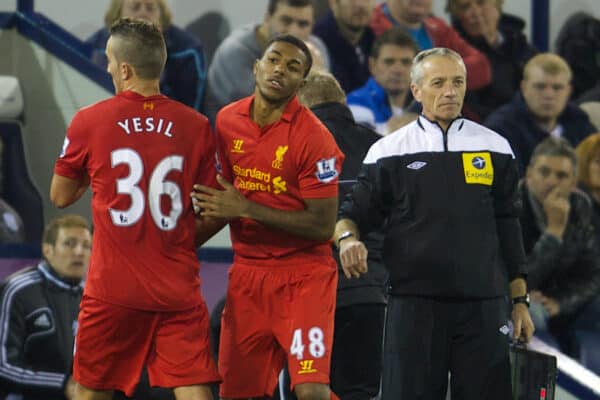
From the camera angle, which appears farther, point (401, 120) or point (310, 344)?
point (401, 120)

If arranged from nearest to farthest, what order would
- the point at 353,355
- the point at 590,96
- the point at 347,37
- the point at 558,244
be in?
the point at 353,355 → the point at 558,244 → the point at 347,37 → the point at 590,96

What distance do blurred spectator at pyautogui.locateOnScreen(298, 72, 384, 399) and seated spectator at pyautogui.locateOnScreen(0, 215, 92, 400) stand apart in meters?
1.81

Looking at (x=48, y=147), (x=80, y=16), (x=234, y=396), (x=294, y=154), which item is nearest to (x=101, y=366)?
(x=234, y=396)

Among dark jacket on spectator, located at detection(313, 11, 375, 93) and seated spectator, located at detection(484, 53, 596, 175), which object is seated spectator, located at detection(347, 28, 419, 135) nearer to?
dark jacket on spectator, located at detection(313, 11, 375, 93)

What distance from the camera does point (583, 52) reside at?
34.3 ft

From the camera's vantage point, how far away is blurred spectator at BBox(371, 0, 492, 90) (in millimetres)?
9609

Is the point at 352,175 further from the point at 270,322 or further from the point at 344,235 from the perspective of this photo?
the point at 270,322

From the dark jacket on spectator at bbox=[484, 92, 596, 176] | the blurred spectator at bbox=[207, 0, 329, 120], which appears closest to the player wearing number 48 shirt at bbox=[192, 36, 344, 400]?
the blurred spectator at bbox=[207, 0, 329, 120]

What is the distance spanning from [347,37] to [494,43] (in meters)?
1.31

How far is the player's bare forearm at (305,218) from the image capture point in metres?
5.31

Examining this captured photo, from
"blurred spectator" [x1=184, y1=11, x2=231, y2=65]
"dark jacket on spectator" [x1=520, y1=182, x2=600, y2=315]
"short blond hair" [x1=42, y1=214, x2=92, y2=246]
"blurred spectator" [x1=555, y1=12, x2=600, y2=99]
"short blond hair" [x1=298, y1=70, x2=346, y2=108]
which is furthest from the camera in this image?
"blurred spectator" [x1=555, y1=12, x2=600, y2=99]

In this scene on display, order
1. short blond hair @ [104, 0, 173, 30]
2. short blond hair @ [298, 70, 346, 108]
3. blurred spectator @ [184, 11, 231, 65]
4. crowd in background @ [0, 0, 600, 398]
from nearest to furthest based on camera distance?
1. short blond hair @ [298, 70, 346, 108]
2. crowd in background @ [0, 0, 600, 398]
3. short blond hair @ [104, 0, 173, 30]
4. blurred spectator @ [184, 11, 231, 65]

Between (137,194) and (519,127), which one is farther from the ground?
(519,127)

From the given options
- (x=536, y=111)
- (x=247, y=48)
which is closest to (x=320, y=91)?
(x=247, y=48)
